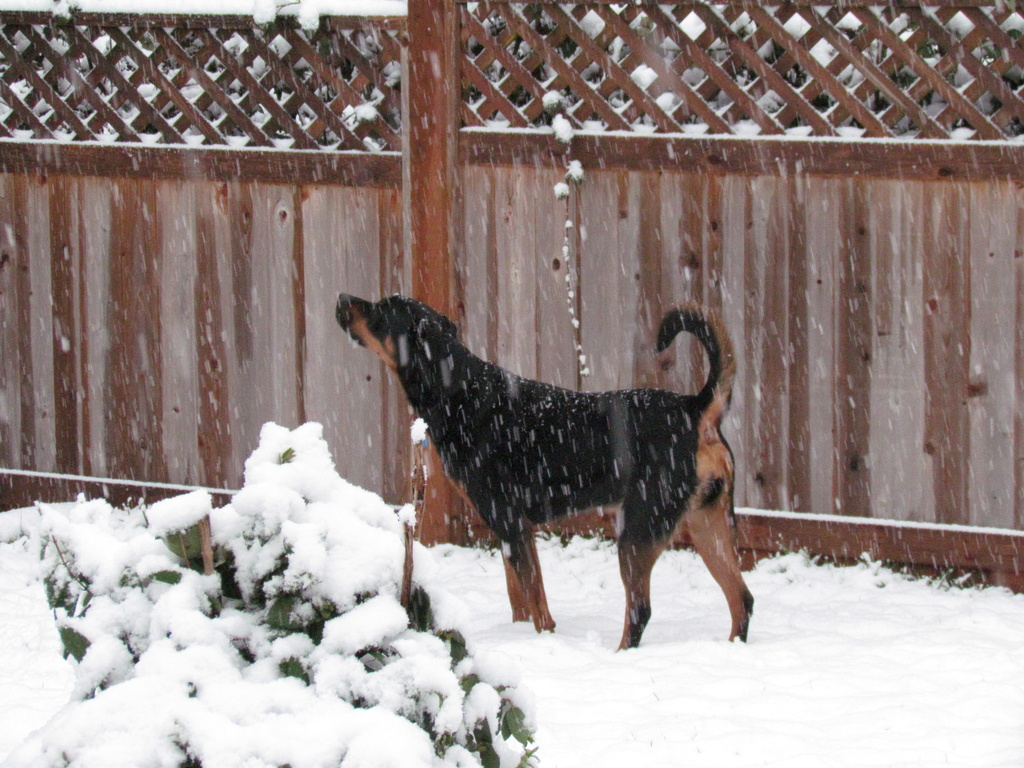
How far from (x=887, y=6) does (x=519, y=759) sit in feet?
13.3

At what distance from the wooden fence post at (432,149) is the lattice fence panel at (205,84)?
0.22 meters

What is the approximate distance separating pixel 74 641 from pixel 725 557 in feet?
9.42

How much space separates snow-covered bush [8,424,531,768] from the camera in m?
1.81

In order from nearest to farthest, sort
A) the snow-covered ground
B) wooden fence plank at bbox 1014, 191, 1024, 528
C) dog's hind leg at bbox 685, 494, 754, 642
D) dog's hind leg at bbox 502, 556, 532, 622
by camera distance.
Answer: the snow-covered ground → dog's hind leg at bbox 685, 494, 754, 642 → dog's hind leg at bbox 502, 556, 532, 622 → wooden fence plank at bbox 1014, 191, 1024, 528

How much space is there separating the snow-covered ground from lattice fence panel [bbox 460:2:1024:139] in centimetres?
209

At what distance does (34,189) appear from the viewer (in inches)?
254

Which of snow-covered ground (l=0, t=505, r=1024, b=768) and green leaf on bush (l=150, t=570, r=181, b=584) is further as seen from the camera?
snow-covered ground (l=0, t=505, r=1024, b=768)

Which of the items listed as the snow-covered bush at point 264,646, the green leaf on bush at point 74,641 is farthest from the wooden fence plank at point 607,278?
the green leaf on bush at point 74,641

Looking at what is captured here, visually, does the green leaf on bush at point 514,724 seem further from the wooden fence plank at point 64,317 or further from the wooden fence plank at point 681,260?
the wooden fence plank at point 64,317

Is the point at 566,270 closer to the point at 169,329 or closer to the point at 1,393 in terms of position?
the point at 169,329

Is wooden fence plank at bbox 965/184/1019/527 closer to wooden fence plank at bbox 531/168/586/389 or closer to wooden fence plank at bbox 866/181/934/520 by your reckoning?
wooden fence plank at bbox 866/181/934/520

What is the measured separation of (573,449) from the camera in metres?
4.48

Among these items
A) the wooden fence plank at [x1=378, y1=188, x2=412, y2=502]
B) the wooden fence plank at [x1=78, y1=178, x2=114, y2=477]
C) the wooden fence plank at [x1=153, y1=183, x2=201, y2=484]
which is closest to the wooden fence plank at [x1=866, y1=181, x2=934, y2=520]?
the wooden fence plank at [x1=378, y1=188, x2=412, y2=502]

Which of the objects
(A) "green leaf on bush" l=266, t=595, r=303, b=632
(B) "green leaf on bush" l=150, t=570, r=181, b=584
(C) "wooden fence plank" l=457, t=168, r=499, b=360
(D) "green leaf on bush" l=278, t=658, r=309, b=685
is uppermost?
(C) "wooden fence plank" l=457, t=168, r=499, b=360
